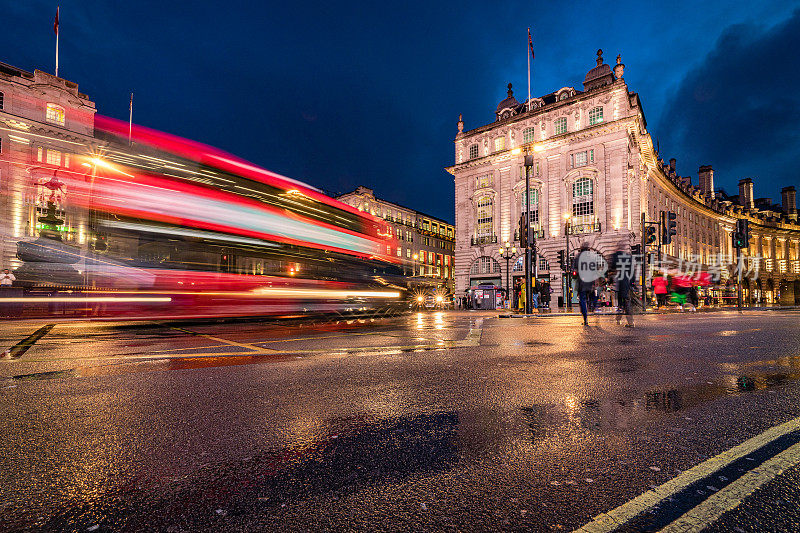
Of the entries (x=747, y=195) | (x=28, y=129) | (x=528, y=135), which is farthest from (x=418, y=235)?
(x=747, y=195)

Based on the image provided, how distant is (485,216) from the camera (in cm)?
4725

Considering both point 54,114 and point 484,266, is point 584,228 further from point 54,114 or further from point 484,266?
point 54,114

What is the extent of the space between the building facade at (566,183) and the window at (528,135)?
0.42 ft

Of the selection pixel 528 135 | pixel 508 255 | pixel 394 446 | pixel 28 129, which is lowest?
pixel 394 446

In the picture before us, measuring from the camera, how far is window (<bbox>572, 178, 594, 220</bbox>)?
131 ft

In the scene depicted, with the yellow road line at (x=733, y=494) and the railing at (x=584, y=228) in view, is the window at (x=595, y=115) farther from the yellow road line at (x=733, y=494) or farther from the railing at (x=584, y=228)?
the yellow road line at (x=733, y=494)

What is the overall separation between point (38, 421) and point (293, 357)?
3197mm

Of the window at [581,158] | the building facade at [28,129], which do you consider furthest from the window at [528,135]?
the building facade at [28,129]

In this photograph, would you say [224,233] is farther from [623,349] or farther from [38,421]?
[623,349]

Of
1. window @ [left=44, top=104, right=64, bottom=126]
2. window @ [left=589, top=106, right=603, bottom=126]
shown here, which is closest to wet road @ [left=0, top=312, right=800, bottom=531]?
window @ [left=589, top=106, right=603, bottom=126]

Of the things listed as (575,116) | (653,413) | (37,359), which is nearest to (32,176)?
(37,359)

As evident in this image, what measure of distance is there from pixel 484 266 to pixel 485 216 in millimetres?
6090

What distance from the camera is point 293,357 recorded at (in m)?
5.94

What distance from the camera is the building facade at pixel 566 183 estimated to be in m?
38.2
